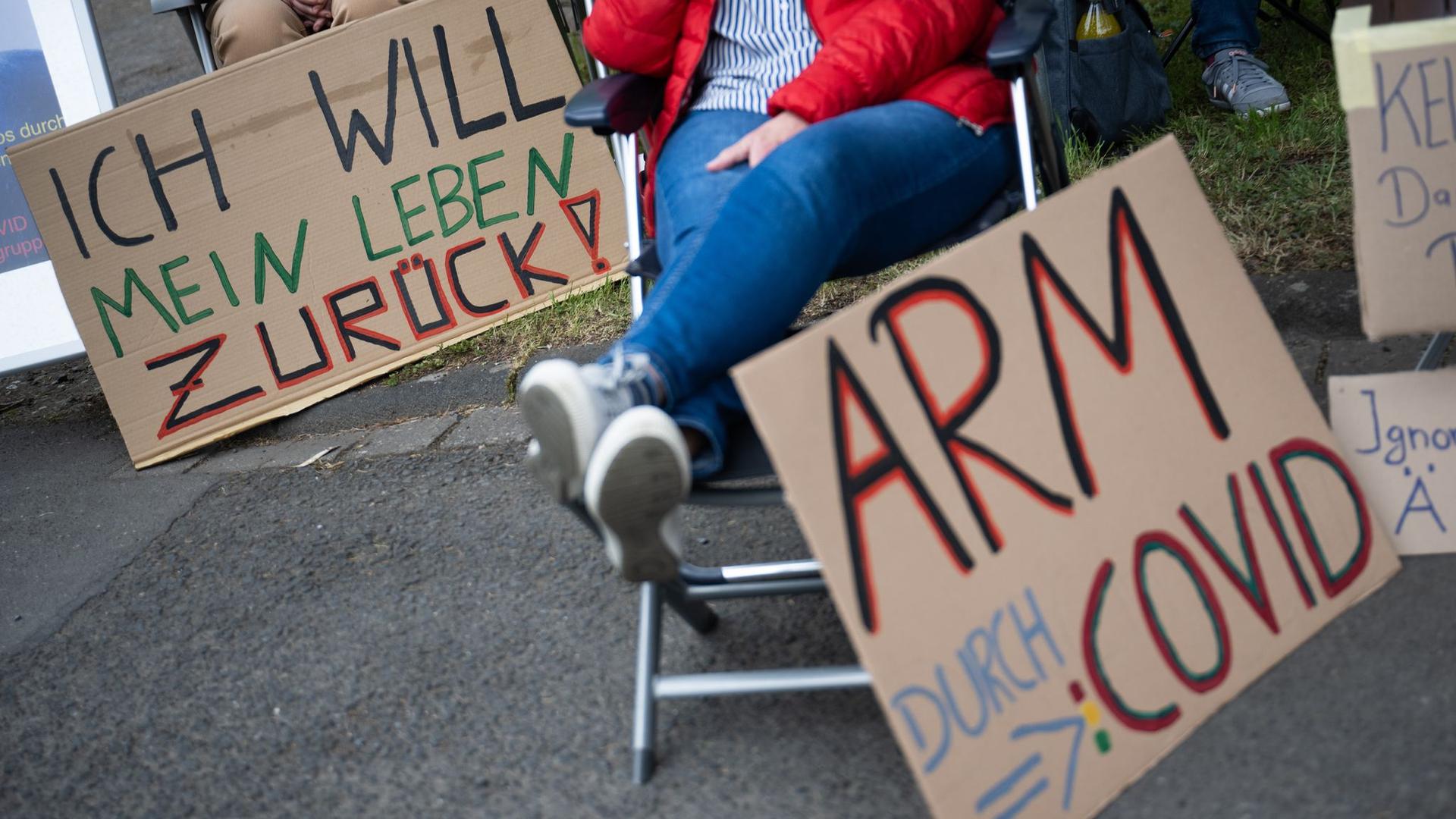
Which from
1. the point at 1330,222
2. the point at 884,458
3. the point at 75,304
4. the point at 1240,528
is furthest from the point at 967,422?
the point at 75,304

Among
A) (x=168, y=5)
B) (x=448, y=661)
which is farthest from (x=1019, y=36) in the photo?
(x=168, y=5)

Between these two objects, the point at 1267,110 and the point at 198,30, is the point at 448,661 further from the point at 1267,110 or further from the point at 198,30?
the point at 1267,110

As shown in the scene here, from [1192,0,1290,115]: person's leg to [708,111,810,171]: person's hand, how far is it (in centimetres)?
199

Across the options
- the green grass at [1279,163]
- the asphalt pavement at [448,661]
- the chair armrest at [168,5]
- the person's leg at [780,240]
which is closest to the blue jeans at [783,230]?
the person's leg at [780,240]

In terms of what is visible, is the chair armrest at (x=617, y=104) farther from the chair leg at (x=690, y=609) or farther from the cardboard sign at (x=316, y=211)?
the cardboard sign at (x=316, y=211)

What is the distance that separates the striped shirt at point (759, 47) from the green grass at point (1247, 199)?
96 centimetres

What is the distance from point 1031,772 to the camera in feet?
4.59

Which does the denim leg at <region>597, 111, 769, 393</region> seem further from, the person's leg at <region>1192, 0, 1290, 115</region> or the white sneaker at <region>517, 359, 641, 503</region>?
the person's leg at <region>1192, 0, 1290, 115</region>

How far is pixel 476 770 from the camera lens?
5.82 feet

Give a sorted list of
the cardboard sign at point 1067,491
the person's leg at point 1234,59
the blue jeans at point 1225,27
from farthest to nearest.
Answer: the blue jeans at point 1225,27 → the person's leg at point 1234,59 → the cardboard sign at point 1067,491

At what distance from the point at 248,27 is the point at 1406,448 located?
294cm

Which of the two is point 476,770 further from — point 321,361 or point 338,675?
point 321,361

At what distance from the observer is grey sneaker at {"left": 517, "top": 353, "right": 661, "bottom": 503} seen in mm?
1456

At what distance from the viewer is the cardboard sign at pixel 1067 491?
1.35 m
